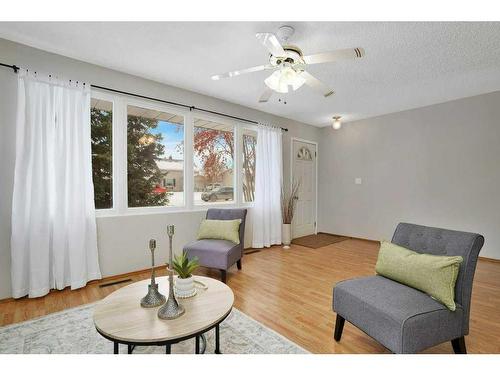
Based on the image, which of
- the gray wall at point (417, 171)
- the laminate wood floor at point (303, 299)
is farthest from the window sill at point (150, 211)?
the gray wall at point (417, 171)

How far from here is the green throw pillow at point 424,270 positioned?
4.85 feet

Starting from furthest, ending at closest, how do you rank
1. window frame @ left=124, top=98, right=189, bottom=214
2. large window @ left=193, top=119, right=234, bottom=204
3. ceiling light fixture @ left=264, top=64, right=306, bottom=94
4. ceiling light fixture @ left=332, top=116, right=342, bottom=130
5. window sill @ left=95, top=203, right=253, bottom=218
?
ceiling light fixture @ left=332, top=116, right=342, bottom=130 < large window @ left=193, top=119, right=234, bottom=204 < window frame @ left=124, top=98, right=189, bottom=214 < window sill @ left=95, top=203, right=253, bottom=218 < ceiling light fixture @ left=264, top=64, right=306, bottom=94

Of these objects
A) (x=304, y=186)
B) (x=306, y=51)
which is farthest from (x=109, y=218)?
(x=304, y=186)

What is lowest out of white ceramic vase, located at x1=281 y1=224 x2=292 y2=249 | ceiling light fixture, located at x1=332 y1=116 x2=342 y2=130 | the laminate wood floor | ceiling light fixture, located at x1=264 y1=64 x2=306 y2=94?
the laminate wood floor

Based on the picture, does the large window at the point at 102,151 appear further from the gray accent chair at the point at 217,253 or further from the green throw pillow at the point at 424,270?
the green throw pillow at the point at 424,270

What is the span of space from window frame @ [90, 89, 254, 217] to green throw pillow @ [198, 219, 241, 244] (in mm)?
538

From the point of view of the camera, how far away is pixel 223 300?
1.63 m

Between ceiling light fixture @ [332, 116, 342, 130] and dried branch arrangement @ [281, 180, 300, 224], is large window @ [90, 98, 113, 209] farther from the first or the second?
ceiling light fixture @ [332, 116, 342, 130]

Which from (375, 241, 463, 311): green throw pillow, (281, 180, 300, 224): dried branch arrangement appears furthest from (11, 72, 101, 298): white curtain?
(281, 180, 300, 224): dried branch arrangement

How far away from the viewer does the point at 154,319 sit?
139cm

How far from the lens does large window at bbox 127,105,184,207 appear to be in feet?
10.9

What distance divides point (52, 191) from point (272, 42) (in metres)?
2.58
